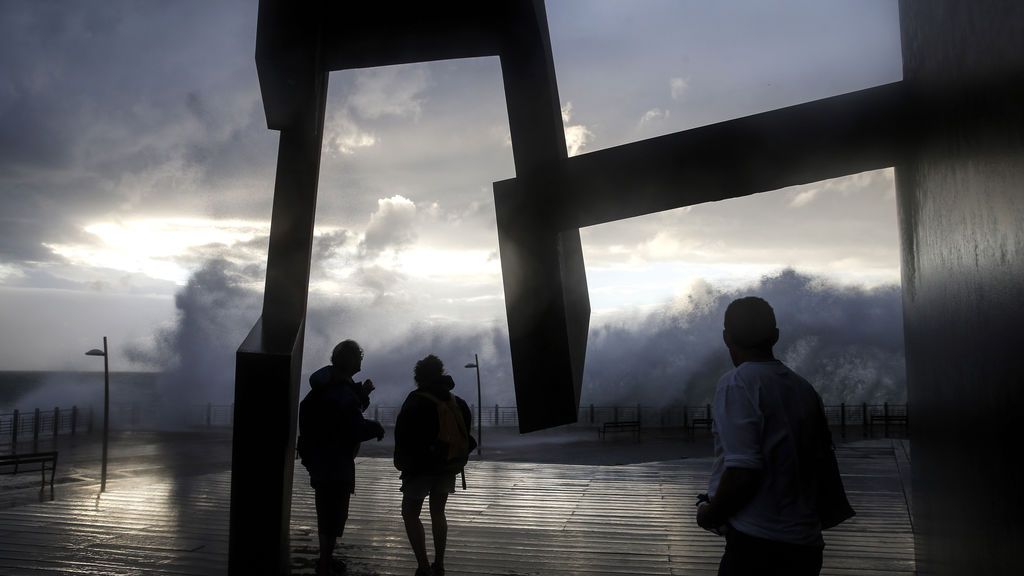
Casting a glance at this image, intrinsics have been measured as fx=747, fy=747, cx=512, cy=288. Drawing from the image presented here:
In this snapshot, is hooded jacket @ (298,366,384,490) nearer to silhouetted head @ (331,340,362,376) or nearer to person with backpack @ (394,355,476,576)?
silhouetted head @ (331,340,362,376)

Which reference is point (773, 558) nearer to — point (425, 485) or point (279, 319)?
point (425, 485)

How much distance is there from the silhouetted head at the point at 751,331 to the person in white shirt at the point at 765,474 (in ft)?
0.22

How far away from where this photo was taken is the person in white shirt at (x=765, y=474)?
2.17 metres

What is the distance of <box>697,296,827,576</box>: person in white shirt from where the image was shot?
7.13 feet

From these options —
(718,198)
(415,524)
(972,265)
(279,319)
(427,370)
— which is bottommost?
(415,524)

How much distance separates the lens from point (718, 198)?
402 cm

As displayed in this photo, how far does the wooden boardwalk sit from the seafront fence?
13.9 meters

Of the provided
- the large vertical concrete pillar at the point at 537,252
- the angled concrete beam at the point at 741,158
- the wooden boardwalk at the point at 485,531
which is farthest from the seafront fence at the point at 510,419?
the angled concrete beam at the point at 741,158

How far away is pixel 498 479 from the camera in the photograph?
31.7 feet

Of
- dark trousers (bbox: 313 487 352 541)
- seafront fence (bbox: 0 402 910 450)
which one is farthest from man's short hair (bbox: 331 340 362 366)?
seafront fence (bbox: 0 402 910 450)

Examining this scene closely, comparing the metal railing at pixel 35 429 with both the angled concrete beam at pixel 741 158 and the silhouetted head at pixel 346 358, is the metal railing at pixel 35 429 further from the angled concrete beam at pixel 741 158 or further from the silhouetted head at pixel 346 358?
the angled concrete beam at pixel 741 158

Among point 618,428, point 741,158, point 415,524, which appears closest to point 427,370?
point 415,524

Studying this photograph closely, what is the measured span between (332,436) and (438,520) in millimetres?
906

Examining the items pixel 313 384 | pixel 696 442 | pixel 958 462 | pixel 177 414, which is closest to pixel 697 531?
pixel 313 384
